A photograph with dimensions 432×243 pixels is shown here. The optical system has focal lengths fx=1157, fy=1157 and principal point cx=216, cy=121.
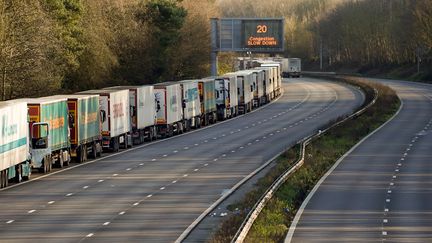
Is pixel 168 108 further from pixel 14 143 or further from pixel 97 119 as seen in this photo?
pixel 14 143

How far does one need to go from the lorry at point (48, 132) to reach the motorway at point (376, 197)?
1179 centimetres

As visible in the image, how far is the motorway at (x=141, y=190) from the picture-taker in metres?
33.5

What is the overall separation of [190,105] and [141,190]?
35.0 meters

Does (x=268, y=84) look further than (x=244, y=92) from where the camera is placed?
Yes

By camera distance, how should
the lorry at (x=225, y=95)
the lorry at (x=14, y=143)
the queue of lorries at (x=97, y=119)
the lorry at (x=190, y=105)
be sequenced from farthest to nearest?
the lorry at (x=225, y=95)
the lorry at (x=190, y=105)
the queue of lorries at (x=97, y=119)
the lorry at (x=14, y=143)

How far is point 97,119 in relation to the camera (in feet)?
188

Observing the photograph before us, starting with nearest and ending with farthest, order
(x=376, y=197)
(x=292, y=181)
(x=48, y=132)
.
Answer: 1. (x=376, y=197)
2. (x=292, y=181)
3. (x=48, y=132)

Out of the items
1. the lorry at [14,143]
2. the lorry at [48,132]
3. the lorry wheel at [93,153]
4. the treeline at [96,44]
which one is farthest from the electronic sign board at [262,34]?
the lorry at [14,143]

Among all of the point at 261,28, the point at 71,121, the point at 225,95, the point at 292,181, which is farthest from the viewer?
the point at 261,28

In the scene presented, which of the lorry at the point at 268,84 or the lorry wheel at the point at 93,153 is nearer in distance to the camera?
the lorry wheel at the point at 93,153

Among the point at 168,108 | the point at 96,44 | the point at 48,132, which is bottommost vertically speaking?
the point at 168,108

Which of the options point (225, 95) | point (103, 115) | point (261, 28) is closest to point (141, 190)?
point (103, 115)

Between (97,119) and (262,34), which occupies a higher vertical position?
(262,34)

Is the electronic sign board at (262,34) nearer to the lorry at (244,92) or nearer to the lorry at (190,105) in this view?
the lorry at (244,92)
